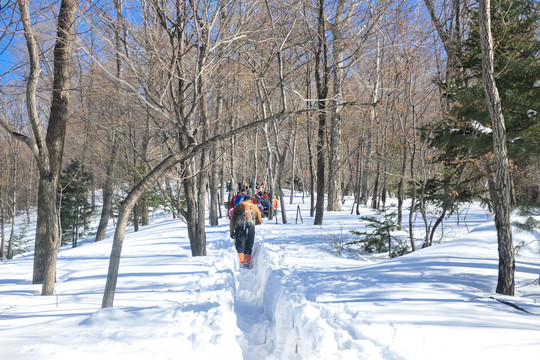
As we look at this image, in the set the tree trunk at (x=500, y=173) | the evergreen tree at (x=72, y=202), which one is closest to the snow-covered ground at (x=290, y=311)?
the tree trunk at (x=500, y=173)

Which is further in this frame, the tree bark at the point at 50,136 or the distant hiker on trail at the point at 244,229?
the distant hiker on trail at the point at 244,229

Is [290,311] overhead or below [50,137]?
below

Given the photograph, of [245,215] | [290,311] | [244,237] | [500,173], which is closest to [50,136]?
[245,215]

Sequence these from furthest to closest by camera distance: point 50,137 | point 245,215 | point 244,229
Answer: point 245,215 < point 244,229 < point 50,137

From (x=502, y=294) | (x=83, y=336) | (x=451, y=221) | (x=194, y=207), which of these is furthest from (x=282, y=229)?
(x=83, y=336)

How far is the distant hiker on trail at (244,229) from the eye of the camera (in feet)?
29.6

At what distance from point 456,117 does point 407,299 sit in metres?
4.95

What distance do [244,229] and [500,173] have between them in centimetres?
582

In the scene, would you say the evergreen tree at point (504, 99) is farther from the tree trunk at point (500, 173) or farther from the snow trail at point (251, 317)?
the snow trail at point (251, 317)

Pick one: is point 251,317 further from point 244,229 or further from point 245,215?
point 245,215

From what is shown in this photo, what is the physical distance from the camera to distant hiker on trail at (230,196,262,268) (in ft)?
29.6

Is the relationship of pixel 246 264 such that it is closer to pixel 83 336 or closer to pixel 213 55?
pixel 213 55

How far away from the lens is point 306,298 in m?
5.28

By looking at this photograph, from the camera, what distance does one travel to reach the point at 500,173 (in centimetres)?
479
